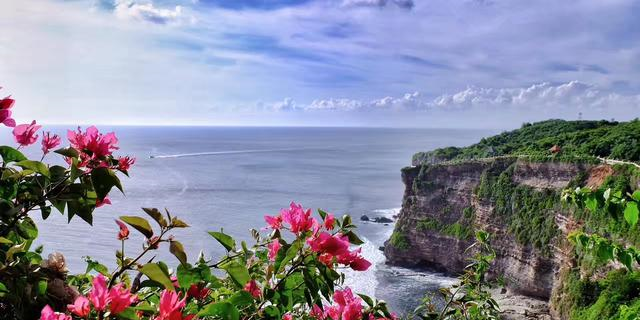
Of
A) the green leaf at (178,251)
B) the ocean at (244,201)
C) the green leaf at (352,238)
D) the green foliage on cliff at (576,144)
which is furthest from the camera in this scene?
the ocean at (244,201)

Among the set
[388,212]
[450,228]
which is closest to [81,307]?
[450,228]

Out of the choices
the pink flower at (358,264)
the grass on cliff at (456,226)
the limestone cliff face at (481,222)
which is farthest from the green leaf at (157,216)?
the grass on cliff at (456,226)

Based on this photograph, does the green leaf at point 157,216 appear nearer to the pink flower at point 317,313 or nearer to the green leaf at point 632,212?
the pink flower at point 317,313

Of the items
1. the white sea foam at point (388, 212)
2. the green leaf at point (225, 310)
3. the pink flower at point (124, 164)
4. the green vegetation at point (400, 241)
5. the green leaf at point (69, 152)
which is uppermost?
the green leaf at point (69, 152)

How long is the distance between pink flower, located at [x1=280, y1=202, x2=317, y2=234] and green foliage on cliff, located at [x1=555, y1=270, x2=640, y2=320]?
1096 inches

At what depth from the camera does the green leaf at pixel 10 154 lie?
96.9 inches

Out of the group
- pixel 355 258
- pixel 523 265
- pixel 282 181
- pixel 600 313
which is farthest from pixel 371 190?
pixel 355 258

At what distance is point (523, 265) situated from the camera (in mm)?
37281

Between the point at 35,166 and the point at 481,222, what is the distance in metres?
43.8

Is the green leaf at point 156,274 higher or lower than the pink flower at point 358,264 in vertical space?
higher

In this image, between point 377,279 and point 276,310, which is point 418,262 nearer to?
point 377,279

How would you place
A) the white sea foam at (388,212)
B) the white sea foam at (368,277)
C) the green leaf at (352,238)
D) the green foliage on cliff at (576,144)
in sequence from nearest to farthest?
the green leaf at (352,238)
the green foliage on cliff at (576,144)
the white sea foam at (368,277)
the white sea foam at (388,212)

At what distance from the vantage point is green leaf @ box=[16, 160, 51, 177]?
229 cm

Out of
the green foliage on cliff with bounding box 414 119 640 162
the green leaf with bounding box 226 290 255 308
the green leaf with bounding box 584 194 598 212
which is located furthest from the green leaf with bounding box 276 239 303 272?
the green foliage on cliff with bounding box 414 119 640 162
